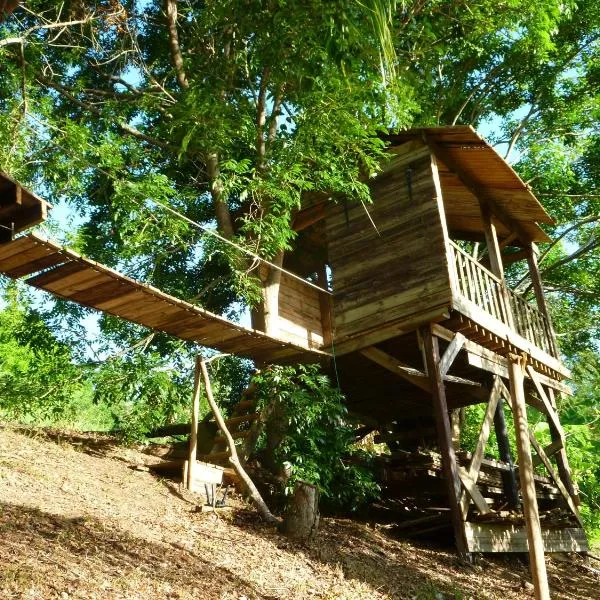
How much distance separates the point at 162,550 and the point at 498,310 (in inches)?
276

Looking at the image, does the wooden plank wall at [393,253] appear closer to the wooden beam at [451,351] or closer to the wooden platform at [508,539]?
the wooden beam at [451,351]

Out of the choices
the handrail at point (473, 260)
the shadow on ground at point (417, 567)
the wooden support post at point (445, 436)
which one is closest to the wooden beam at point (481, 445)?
the wooden support post at point (445, 436)

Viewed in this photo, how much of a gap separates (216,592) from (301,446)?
13.6ft

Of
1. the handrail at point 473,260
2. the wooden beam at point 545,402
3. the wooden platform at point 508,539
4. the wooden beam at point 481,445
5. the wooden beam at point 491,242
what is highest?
the wooden beam at point 491,242

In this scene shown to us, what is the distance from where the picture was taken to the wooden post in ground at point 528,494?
589cm

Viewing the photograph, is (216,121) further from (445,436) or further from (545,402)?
(545,402)

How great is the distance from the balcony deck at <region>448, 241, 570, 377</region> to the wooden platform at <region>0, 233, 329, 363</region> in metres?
2.49

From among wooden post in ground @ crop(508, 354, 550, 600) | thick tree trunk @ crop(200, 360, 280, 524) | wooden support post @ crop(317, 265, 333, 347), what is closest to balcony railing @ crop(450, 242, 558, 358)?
wooden support post @ crop(317, 265, 333, 347)

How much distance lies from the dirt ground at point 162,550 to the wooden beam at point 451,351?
250 centimetres

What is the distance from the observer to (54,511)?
20.9ft

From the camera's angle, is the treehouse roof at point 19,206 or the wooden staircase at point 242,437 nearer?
the treehouse roof at point 19,206

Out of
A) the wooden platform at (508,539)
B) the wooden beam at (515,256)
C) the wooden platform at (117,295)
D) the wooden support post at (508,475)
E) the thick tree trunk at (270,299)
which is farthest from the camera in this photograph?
the wooden beam at (515,256)

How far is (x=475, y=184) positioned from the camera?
1189 centimetres

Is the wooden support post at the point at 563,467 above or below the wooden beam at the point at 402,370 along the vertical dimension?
below
